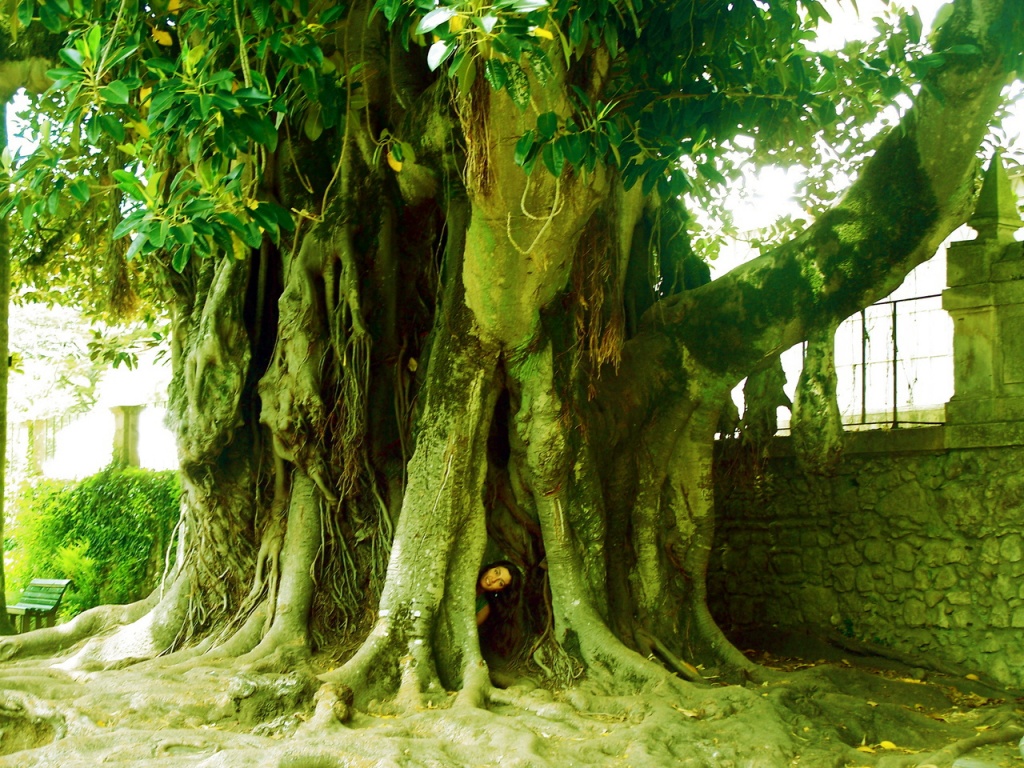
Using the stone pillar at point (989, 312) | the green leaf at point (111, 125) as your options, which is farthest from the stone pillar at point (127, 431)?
the stone pillar at point (989, 312)

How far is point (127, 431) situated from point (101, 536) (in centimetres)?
218

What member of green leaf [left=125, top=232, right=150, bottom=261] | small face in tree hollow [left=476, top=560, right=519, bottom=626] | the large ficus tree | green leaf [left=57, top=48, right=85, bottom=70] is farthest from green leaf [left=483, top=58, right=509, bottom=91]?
small face in tree hollow [left=476, top=560, right=519, bottom=626]

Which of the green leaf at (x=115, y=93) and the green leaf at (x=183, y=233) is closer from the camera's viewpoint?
the green leaf at (x=115, y=93)

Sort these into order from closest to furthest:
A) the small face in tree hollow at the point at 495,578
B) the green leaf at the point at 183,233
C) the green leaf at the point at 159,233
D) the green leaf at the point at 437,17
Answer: the green leaf at the point at 437,17
the green leaf at the point at 159,233
the green leaf at the point at 183,233
the small face in tree hollow at the point at 495,578

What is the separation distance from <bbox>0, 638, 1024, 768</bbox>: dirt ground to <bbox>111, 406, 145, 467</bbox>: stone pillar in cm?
714

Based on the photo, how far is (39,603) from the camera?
8.79 meters

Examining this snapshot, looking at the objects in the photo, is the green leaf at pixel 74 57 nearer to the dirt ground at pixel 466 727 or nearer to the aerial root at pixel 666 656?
the dirt ground at pixel 466 727

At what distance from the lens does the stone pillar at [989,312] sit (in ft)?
22.5

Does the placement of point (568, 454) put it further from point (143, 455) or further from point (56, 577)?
point (143, 455)

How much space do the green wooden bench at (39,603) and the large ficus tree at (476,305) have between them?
1737mm

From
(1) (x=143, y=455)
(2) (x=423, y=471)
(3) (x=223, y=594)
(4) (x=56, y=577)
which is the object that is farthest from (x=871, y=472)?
(1) (x=143, y=455)

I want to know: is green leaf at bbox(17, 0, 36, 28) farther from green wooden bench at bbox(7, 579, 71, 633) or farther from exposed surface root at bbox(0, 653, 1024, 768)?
green wooden bench at bbox(7, 579, 71, 633)

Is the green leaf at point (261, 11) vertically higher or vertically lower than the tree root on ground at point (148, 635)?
higher

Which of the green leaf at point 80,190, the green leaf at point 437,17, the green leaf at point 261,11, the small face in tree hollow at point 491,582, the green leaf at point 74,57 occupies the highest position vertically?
the green leaf at point 261,11
